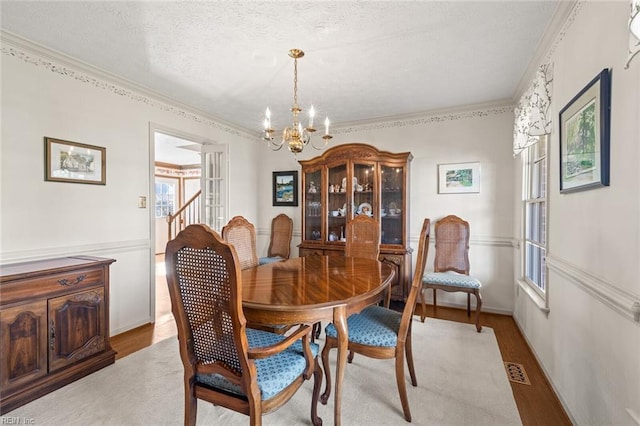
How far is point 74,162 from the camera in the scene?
256 cm

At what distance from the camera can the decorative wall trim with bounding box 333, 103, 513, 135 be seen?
3.46 metres

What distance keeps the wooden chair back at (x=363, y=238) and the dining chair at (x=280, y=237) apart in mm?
1655

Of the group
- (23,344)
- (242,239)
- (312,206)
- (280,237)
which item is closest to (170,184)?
(280,237)

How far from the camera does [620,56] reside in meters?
1.25

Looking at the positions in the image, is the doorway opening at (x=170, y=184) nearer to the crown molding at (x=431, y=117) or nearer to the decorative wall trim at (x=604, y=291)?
the crown molding at (x=431, y=117)

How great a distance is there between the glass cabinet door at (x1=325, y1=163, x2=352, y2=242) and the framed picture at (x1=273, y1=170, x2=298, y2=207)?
2.54 ft

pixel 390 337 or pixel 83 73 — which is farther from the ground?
pixel 83 73

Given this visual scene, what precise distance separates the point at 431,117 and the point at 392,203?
1218 mm

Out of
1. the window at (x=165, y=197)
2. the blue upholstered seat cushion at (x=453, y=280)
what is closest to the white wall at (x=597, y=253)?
the blue upholstered seat cushion at (x=453, y=280)

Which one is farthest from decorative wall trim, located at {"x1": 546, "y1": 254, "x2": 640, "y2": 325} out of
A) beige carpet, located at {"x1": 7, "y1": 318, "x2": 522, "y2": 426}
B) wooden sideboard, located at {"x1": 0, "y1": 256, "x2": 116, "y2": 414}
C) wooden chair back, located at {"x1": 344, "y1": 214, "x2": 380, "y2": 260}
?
wooden sideboard, located at {"x1": 0, "y1": 256, "x2": 116, "y2": 414}

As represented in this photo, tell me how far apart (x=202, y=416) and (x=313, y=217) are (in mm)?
2781

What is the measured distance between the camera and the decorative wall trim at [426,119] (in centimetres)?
346

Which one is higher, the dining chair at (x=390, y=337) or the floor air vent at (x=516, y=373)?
the dining chair at (x=390, y=337)

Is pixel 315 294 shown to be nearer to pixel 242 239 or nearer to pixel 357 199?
pixel 242 239
